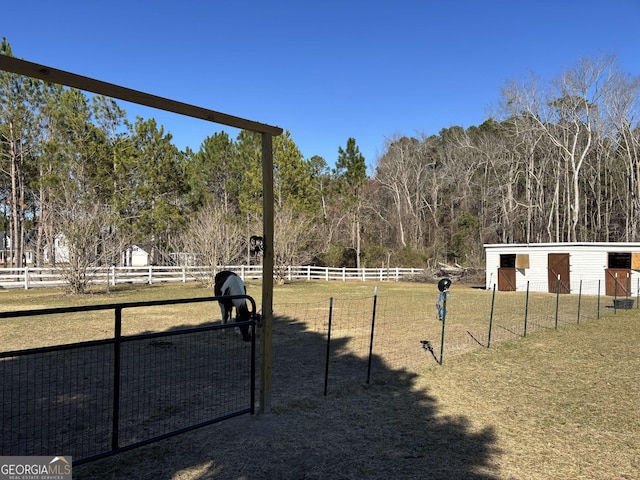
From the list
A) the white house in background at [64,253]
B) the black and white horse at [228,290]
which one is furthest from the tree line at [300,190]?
the black and white horse at [228,290]

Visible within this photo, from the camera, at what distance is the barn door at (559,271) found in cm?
2203

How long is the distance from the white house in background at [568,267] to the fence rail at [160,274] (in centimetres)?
884

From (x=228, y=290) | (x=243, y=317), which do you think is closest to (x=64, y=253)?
(x=228, y=290)

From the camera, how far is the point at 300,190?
36.5 m

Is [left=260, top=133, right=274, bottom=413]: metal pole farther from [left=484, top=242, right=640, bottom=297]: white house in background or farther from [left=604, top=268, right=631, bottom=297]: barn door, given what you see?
[left=604, top=268, right=631, bottom=297]: barn door

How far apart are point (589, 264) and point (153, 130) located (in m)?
28.2

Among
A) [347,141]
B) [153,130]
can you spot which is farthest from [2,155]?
[347,141]

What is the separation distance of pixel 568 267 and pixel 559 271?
47cm

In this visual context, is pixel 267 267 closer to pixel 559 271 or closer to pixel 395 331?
pixel 395 331

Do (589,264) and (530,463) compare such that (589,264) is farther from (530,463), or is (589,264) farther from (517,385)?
(530,463)

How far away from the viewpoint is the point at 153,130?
31625 millimetres

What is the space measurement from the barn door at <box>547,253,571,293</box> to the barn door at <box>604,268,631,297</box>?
1.65 meters

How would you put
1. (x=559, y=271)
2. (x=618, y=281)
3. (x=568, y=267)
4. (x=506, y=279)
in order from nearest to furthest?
(x=618, y=281)
(x=568, y=267)
(x=559, y=271)
(x=506, y=279)

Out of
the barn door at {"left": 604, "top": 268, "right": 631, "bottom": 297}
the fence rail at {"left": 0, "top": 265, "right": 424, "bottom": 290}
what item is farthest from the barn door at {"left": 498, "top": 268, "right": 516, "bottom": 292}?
the fence rail at {"left": 0, "top": 265, "right": 424, "bottom": 290}
